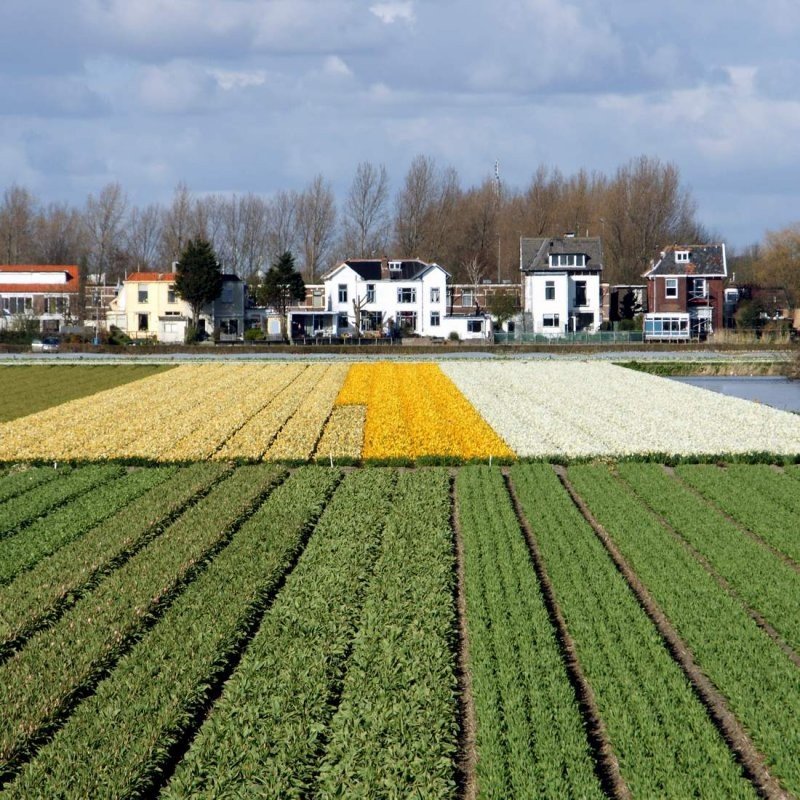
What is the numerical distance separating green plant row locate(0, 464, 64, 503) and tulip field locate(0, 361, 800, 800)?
117 mm

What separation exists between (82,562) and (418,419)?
16.2 meters

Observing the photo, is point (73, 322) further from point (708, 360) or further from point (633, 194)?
point (708, 360)

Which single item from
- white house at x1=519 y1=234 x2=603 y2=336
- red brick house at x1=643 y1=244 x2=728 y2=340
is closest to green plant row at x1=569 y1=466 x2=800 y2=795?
red brick house at x1=643 y1=244 x2=728 y2=340

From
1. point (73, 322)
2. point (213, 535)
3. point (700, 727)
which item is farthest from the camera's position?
point (73, 322)

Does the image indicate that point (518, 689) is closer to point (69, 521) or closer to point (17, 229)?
point (69, 521)

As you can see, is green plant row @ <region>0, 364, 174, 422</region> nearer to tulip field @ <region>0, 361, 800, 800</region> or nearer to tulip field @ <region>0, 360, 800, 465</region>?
tulip field @ <region>0, 360, 800, 465</region>

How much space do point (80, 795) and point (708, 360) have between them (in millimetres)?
51420

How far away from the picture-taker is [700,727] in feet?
30.2

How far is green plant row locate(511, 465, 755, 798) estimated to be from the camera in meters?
8.39

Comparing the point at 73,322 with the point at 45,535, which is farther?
the point at 73,322

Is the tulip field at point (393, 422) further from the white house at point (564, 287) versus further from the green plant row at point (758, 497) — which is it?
the white house at point (564, 287)

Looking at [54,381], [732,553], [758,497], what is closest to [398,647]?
[732,553]

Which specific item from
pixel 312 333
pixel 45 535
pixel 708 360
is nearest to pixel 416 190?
pixel 312 333

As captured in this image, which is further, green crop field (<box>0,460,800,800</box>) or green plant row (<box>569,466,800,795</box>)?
green plant row (<box>569,466,800,795</box>)
